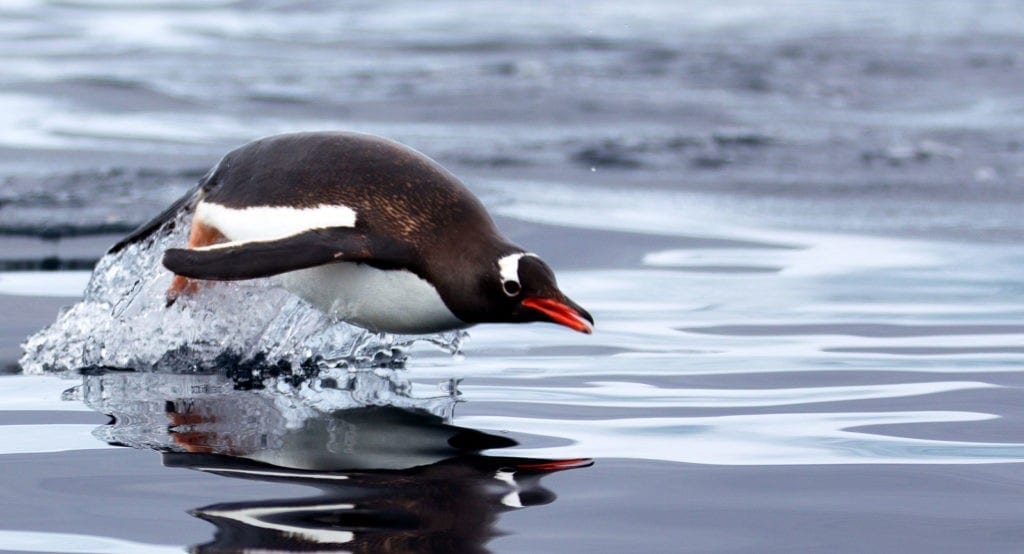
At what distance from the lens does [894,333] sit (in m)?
7.14

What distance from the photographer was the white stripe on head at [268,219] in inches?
216

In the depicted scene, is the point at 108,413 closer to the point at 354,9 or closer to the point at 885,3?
the point at 354,9

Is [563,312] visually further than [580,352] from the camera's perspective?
No

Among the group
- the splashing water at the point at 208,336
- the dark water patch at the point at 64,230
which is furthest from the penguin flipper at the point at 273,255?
the dark water patch at the point at 64,230

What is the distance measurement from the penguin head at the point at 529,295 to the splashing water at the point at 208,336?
1.00 metres

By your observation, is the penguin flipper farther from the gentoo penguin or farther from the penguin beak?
the penguin beak

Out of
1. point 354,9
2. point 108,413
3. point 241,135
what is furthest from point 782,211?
point 354,9

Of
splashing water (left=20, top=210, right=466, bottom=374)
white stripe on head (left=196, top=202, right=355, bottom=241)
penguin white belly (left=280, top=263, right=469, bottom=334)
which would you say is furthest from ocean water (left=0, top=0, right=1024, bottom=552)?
white stripe on head (left=196, top=202, right=355, bottom=241)

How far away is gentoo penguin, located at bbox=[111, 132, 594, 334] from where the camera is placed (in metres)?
5.22

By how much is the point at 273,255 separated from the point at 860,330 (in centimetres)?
299

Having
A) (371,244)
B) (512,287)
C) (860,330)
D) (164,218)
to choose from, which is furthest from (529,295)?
(860,330)

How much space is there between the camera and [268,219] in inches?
224

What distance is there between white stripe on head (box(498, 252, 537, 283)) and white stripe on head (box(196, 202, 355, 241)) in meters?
0.56

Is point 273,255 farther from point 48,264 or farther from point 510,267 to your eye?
point 48,264
